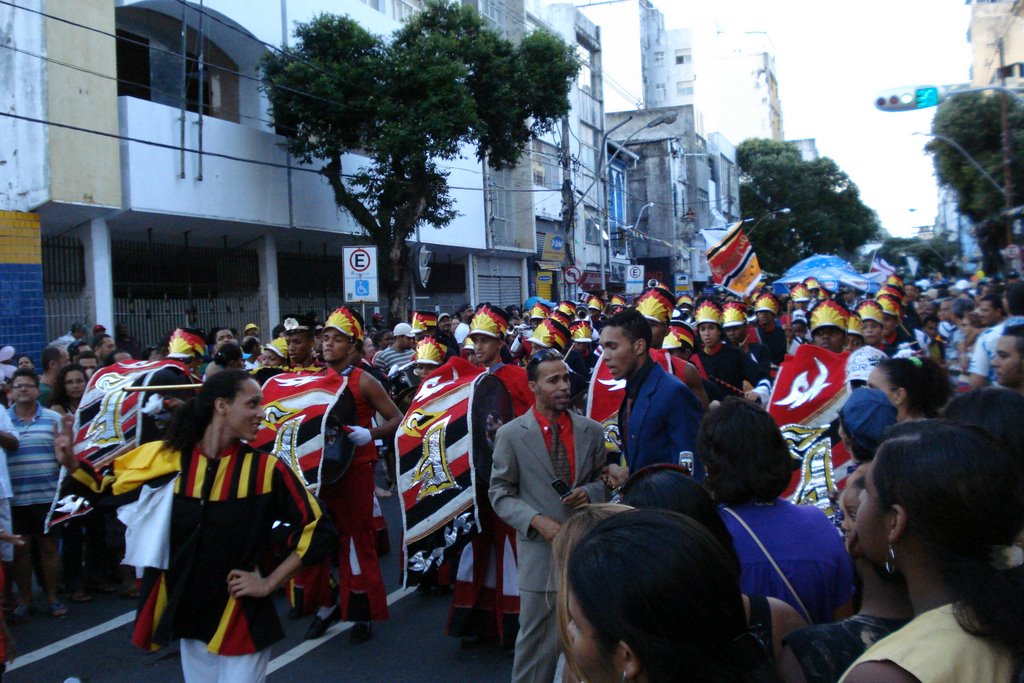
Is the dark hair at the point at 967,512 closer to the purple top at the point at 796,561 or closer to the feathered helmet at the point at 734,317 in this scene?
the purple top at the point at 796,561

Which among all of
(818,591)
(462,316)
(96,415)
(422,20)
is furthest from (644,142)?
(818,591)

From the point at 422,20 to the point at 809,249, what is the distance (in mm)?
51264

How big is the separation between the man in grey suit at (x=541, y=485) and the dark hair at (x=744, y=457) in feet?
4.62

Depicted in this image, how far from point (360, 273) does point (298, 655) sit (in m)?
9.88

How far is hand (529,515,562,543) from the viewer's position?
14.4ft

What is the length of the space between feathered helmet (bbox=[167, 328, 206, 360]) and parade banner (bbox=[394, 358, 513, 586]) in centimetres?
319

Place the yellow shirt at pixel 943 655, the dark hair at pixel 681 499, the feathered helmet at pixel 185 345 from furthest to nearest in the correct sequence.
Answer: the feathered helmet at pixel 185 345 < the dark hair at pixel 681 499 < the yellow shirt at pixel 943 655

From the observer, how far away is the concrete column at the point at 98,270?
17.7 meters

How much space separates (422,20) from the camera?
22.5 m

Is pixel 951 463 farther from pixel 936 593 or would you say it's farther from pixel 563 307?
pixel 563 307

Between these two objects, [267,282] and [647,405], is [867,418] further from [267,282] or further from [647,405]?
[267,282]

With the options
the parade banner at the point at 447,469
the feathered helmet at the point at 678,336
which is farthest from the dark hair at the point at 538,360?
the feathered helmet at the point at 678,336

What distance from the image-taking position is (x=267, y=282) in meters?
22.8

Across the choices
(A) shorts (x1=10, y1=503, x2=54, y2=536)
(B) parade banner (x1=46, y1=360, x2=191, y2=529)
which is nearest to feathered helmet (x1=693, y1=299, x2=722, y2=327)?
(B) parade banner (x1=46, y1=360, x2=191, y2=529)
